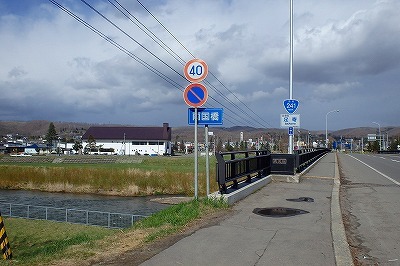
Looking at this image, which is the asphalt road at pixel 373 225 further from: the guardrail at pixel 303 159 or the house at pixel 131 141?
the house at pixel 131 141

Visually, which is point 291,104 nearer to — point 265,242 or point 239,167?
point 239,167

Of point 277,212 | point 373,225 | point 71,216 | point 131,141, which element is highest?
point 131,141

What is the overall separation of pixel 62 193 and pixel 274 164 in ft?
101

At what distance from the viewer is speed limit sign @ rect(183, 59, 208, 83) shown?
10.3 m

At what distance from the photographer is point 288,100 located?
21672 mm

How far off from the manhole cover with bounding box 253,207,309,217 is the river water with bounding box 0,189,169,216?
67.4ft

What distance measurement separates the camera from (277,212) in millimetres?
10031

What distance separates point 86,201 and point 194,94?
2976 centimetres

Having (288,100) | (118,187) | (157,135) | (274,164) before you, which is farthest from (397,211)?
(157,135)

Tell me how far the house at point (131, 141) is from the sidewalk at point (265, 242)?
392 ft

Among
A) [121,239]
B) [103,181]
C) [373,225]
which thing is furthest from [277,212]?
[103,181]

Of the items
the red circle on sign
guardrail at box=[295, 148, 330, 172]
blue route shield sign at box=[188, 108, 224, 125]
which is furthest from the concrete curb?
guardrail at box=[295, 148, 330, 172]

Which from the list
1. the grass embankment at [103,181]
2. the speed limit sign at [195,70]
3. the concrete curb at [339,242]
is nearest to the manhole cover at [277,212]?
the concrete curb at [339,242]

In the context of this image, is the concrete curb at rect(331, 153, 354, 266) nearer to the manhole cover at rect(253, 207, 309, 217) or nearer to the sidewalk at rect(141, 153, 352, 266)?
the sidewalk at rect(141, 153, 352, 266)
